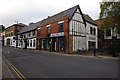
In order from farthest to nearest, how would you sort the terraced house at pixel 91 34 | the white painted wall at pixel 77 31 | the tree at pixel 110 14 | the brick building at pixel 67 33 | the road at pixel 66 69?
the terraced house at pixel 91 34 → the white painted wall at pixel 77 31 → the brick building at pixel 67 33 → the tree at pixel 110 14 → the road at pixel 66 69

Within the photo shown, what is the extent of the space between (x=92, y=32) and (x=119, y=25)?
11.7 meters

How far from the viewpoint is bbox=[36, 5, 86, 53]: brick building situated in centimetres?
1734

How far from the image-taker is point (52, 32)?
20.7 metres

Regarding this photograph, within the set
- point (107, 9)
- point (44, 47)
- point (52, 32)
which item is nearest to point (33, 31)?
point (44, 47)

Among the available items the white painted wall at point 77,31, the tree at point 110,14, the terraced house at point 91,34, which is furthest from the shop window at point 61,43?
the tree at point 110,14

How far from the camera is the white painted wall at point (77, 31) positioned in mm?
17945

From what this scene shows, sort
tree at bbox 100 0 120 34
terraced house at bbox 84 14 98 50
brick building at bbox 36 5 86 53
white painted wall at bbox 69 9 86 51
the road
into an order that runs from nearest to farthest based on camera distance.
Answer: the road
tree at bbox 100 0 120 34
brick building at bbox 36 5 86 53
white painted wall at bbox 69 9 86 51
terraced house at bbox 84 14 98 50

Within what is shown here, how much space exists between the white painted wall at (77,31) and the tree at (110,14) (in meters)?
→ 5.99

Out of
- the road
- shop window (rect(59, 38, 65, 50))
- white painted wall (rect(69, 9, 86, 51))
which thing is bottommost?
the road

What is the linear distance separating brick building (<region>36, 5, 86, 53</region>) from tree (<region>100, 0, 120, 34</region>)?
609 cm

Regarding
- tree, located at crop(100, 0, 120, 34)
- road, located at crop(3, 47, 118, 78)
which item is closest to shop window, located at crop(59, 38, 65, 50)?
tree, located at crop(100, 0, 120, 34)

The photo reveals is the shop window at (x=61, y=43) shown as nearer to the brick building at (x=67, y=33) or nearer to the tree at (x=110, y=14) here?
the brick building at (x=67, y=33)

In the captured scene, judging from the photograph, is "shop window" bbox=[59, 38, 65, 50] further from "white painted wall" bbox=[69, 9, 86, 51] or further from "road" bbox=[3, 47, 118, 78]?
"road" bbox=[3, 47, 118, 78]

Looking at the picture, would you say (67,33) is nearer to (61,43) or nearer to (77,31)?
(61,43)
